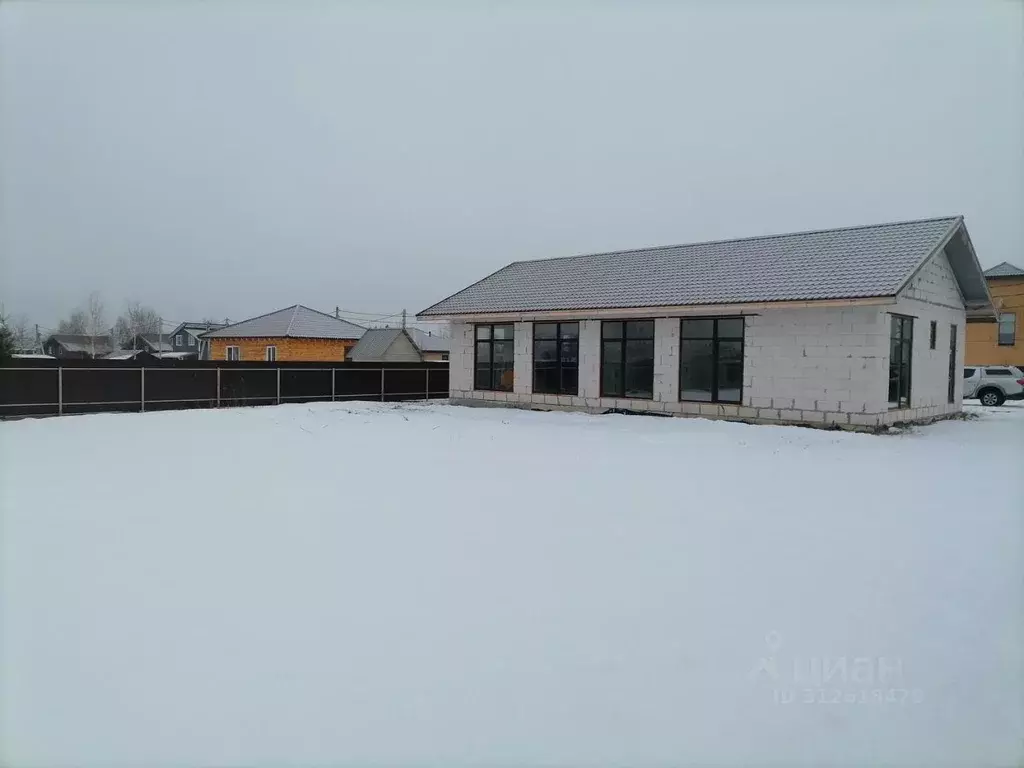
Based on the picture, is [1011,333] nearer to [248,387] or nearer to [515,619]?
[248,387]

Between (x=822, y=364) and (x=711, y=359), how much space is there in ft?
8.67

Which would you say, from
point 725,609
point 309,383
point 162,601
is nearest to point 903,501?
point 725,609

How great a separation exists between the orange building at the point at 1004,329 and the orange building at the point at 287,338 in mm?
32454

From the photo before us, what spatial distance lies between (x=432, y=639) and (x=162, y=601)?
7.02 feet

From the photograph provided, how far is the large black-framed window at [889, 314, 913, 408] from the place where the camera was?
15.0m

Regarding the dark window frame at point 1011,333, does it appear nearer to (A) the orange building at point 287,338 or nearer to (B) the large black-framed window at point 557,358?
(B) the large black-framed window at point 557,358

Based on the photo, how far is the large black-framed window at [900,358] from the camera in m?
15.0

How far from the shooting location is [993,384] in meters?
23.1

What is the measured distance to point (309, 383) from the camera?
23.2 m

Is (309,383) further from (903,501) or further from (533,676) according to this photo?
(533,676)

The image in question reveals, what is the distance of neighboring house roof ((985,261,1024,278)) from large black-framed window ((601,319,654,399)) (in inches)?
943

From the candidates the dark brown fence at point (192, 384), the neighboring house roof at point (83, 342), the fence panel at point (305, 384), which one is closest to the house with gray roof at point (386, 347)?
the dark brown fence at point (192, 384)

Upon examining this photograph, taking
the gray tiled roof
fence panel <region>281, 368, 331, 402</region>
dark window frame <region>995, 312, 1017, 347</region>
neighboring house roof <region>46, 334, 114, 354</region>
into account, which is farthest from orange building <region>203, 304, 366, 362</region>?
dark window frame <region>995, 312, 1017, 347</region>

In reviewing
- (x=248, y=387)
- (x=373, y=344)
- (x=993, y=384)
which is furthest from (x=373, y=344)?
Answer: (x=993, y=384)
